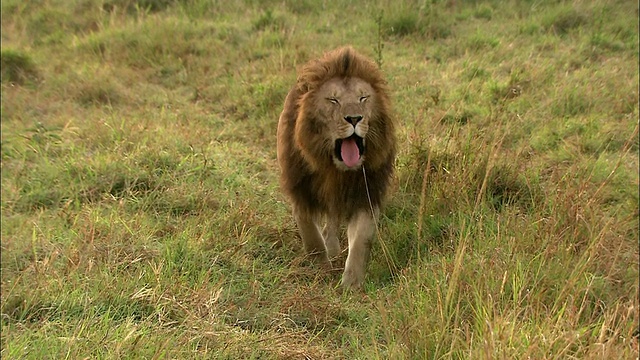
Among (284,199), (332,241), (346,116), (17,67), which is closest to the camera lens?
(346,116)

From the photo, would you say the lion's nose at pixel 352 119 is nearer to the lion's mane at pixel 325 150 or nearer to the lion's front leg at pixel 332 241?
the lion's mane at pixel 325 150

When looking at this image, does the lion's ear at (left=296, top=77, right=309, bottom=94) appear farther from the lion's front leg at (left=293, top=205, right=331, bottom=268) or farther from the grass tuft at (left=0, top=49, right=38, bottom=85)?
the grass tuft at (left=0, top=49, right=38, bottom=85)

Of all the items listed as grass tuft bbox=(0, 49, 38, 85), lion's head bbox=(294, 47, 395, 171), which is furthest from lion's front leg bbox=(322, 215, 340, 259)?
grass tuft bbox=(0, 49, 38, 85)

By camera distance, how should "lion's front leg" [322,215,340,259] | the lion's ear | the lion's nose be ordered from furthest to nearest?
"lion's front leg" [322,215,340,259] → the lion's ear → the lion's nose

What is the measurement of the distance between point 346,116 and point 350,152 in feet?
0.68

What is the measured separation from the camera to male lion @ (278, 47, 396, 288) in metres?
3.56

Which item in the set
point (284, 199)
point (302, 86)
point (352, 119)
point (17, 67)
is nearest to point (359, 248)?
point (352, 119)

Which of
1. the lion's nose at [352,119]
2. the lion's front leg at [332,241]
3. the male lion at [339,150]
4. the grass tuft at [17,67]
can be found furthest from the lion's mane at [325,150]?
the grass tuft at [17,67]

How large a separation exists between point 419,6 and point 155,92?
3.55 m

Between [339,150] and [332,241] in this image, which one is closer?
[339,150]

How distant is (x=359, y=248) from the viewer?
3.80 metres

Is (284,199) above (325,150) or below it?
below

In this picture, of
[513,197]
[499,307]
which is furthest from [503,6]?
[499,307]

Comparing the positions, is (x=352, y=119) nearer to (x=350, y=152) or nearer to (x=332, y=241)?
(x=350, y=152)
